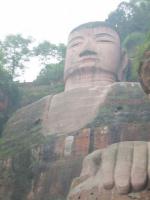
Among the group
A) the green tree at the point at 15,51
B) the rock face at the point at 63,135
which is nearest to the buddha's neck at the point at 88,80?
the rock face at the point at 63,135

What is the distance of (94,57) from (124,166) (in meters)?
8.11

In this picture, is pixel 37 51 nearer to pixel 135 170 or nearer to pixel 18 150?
pixel 18 150

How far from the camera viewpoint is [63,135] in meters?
9.45

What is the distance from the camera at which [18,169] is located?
905 centimetres

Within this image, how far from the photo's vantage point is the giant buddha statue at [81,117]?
8.77 m

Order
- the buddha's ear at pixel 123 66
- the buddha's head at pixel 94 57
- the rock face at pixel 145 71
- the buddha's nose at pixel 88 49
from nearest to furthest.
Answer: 1. the rock face at pixel 145 71
2. the buddha's head at pixel 94 57
3. the buddha's nose at pixel 88 49
4. the buddha's ear at pixel 123 66

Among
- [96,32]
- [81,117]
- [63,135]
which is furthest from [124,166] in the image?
[96,32]

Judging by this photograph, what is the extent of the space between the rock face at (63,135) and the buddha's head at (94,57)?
1172mm

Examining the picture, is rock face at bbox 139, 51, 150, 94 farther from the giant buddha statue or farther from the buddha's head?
the buddha's head

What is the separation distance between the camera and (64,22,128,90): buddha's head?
39.1 feet

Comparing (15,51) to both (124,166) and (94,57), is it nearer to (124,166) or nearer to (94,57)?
(94,57)

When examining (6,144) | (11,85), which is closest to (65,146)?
(6,144)

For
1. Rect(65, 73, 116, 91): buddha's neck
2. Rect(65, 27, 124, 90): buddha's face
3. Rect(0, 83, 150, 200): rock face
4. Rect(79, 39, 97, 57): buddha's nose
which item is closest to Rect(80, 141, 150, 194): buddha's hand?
Rect(0, 83, 150, 200): rock face

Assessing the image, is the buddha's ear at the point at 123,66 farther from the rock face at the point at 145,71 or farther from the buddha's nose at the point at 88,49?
the rock face at the point at 145,71
